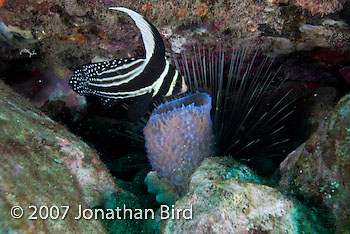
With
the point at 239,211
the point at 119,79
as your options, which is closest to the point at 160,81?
→ the point at 119,79

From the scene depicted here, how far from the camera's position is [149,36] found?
2.53 meters

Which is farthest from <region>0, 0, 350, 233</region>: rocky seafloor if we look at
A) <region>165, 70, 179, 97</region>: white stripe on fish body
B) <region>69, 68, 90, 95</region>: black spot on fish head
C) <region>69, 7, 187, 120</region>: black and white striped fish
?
<region>165, 70, 179, 97</region>: white stripe on fish body

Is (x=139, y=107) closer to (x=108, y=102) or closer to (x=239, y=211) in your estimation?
(x=108, y=102)

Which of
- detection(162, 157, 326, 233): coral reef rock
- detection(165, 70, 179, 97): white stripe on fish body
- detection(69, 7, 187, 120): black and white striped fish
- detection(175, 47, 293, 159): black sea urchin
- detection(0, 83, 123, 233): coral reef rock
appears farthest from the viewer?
detection(175, 47, 293, 159): black sea urchin

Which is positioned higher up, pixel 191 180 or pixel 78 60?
pixel 191 180

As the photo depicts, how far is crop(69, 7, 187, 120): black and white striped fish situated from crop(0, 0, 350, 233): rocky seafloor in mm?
622

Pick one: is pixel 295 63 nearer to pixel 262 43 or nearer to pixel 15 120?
pixel 262 43

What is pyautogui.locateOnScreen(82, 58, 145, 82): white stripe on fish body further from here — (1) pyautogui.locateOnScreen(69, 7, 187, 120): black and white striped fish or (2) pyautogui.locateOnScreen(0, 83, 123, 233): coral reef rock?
(2) pyautogui.locateOnScreen(0, 83, 123, 233): coral reef rock

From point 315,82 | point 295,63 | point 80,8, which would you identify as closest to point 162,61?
point 80,8

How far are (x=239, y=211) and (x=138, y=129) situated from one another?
3.55m

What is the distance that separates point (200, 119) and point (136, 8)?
1.47 metres

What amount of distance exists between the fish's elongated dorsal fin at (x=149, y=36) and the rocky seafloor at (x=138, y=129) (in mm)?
598

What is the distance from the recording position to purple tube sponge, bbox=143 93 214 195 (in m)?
2.96

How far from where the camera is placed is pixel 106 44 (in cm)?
378
